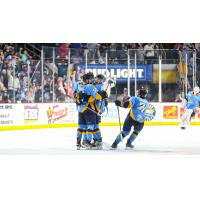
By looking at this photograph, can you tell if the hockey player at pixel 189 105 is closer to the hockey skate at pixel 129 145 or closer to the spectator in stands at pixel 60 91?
the hockey skate at pixel 129 145

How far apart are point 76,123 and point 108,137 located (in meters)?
0.53

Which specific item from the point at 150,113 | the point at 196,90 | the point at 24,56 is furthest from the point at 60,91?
the point at 196,90

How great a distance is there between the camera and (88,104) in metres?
6.80

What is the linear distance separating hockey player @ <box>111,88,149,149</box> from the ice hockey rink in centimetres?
6

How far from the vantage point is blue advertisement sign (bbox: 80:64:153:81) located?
277 inches

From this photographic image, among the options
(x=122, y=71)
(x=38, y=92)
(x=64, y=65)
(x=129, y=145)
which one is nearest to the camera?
(x=129, y=145)

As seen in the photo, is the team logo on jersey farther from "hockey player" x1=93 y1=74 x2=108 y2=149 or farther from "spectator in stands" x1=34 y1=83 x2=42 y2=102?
"spectator in stands" x1=34 y1=83 x2=42 y2=102

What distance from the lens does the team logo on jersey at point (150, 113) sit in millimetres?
6801

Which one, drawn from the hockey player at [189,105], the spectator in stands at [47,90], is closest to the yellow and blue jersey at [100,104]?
the hockey player at [189,105]

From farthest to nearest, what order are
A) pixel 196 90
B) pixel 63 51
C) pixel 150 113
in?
pixel 63 51 → pixel 196 90 → pixel 150 113

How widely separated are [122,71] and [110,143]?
1.19 m

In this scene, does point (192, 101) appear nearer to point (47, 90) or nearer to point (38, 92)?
point (47, 90)

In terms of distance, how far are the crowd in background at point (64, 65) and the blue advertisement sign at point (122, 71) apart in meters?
0.08

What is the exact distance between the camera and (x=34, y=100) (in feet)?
29.1
